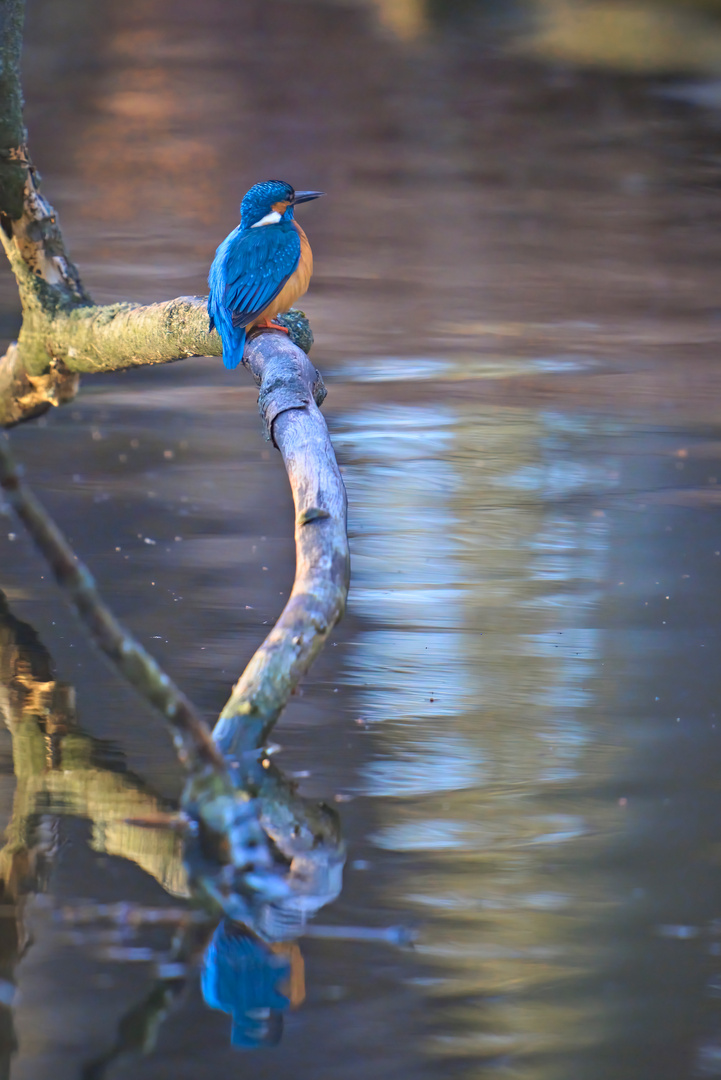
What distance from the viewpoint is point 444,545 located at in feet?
9.30

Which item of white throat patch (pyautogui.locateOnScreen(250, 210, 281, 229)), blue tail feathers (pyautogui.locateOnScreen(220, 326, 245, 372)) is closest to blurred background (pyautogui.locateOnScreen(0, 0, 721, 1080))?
blue tail feathers (pyautogui.locateOnScreen(220, 326, 245, 372))

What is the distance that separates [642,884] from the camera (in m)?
1.51

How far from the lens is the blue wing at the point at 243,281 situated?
2309 millimetres

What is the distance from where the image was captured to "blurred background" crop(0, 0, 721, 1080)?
1.30m

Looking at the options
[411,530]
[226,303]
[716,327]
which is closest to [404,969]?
[226,303]

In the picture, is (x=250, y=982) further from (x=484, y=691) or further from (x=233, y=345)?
(x=233, y=345)

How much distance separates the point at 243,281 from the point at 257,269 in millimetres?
33

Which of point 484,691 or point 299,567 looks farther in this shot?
point 484,691

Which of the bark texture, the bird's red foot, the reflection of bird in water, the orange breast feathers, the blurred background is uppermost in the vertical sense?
the orange breast feathers

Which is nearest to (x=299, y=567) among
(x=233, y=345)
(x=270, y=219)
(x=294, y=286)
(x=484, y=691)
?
(x=484, y=691)

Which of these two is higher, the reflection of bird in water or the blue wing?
the blue wing

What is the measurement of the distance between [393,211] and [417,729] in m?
4.74

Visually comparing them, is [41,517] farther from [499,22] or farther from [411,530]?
[499,22]

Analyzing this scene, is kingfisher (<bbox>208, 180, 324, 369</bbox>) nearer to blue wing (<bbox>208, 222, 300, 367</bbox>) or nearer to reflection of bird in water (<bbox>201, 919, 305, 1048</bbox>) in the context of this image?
blue wing (<bbox>208, 222, 300, 367</bbox>)
